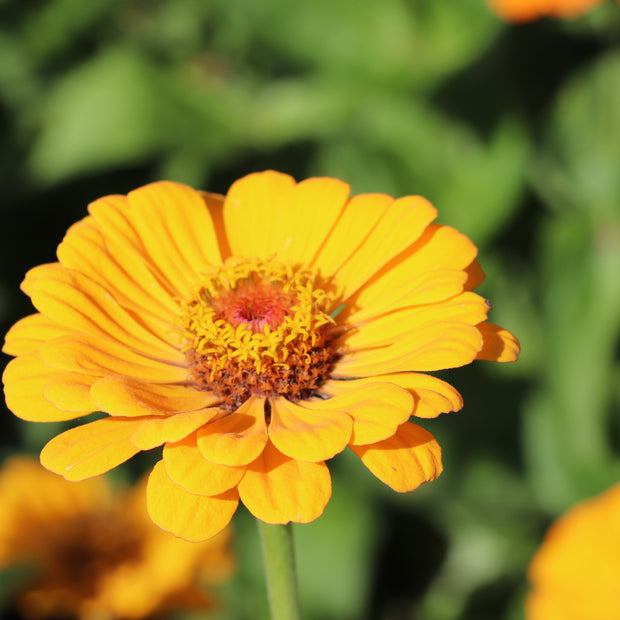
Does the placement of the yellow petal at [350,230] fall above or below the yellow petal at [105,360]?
above

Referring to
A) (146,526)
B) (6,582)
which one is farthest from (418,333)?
(146,526)

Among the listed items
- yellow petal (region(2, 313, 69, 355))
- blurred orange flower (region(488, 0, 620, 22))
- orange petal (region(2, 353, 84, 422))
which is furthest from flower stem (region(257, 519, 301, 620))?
blurred orange flower (region(488, 0, 620, 22))

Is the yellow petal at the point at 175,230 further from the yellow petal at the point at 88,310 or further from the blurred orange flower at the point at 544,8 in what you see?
the blurred orange flower at the point at 544,8

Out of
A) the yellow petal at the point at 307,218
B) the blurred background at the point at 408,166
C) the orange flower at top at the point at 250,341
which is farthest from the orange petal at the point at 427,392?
the blurred background at the point at 408,166

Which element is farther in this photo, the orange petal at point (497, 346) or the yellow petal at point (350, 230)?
the yellow petal at point (350, 230)

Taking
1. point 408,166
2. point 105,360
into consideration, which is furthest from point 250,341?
point 408,166

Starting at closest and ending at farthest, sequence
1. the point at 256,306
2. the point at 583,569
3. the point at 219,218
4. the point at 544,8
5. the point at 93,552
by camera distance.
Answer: the point at 256,306, the point at 219,218, the point at 583,569, the point at 93,552, the point at 544,8

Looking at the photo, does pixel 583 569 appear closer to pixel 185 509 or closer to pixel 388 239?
pixel 388 239

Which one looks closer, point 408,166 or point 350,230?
point 350,230
